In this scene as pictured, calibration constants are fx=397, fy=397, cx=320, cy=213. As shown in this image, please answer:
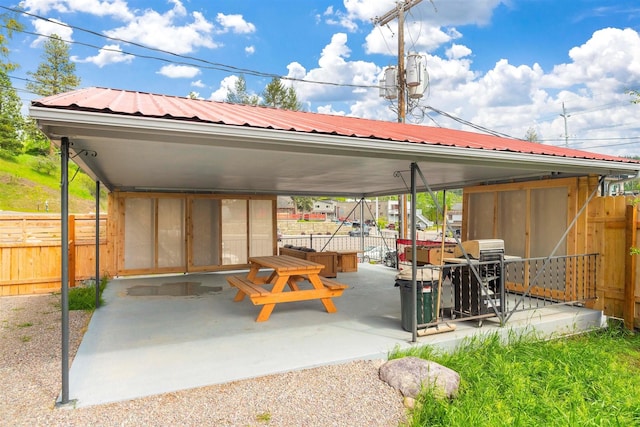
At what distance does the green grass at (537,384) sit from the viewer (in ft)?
9.95

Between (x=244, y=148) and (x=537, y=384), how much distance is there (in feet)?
11.1

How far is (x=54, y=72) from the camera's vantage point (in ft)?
117

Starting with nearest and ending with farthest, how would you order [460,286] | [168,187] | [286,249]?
1. [460,286]
2. [168,187]
3. [286,249]

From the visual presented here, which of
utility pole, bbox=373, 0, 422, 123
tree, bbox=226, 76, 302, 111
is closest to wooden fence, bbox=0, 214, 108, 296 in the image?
utility pole, bbox=373, 0, 422, 123

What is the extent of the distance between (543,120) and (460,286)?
3694cm

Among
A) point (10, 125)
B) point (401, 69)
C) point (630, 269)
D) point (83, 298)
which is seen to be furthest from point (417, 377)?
point (10, 125)

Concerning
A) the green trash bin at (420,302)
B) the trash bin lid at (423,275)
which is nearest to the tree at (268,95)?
the trash bin lid at (423,275)

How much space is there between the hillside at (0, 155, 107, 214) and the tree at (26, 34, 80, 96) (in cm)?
630

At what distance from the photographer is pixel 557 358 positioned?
4.19m

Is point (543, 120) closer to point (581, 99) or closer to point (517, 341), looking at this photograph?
point (581, 99)

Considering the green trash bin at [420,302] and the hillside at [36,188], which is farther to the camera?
the hillside at [36,188]

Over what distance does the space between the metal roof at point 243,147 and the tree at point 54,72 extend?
35.1 meters

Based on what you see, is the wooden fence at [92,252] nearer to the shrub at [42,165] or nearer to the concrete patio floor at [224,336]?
the concrete patio floor at [224,336]

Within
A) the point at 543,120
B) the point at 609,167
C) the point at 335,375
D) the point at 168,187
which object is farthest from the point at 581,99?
the point at 335,375
